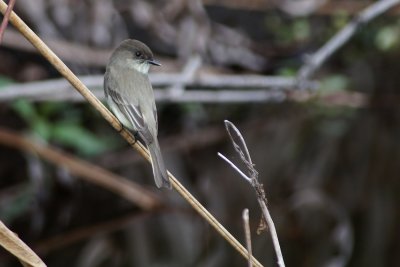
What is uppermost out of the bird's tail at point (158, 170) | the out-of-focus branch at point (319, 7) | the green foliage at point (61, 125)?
the out-of-focus branch at point (319, 7)

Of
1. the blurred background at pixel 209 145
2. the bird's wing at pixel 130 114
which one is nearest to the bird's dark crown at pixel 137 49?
the bird's wing at pixel 130 114

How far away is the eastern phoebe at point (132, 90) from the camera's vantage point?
3.16 meters

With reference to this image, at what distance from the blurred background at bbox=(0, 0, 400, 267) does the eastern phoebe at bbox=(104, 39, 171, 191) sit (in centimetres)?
192

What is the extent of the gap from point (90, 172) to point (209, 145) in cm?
95

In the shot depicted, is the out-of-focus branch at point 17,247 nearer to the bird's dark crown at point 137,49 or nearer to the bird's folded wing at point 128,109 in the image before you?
the bird's folded wing at point 128,109

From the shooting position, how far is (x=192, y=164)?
5.77 meters

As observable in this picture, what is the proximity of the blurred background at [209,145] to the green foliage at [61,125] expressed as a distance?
1 cm

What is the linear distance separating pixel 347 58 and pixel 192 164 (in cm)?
150

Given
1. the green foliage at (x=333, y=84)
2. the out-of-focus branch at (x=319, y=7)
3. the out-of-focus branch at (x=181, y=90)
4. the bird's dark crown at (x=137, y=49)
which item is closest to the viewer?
the bird's dark crown at (x=137, y=49)

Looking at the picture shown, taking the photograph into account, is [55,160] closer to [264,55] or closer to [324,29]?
[264,55]

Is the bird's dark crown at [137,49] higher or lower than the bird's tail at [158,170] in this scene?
higher

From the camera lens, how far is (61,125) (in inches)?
220

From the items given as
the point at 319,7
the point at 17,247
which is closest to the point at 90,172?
the point at 319,7

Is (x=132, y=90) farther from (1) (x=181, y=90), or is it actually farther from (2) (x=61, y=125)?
(2) (x=61, y=125)
